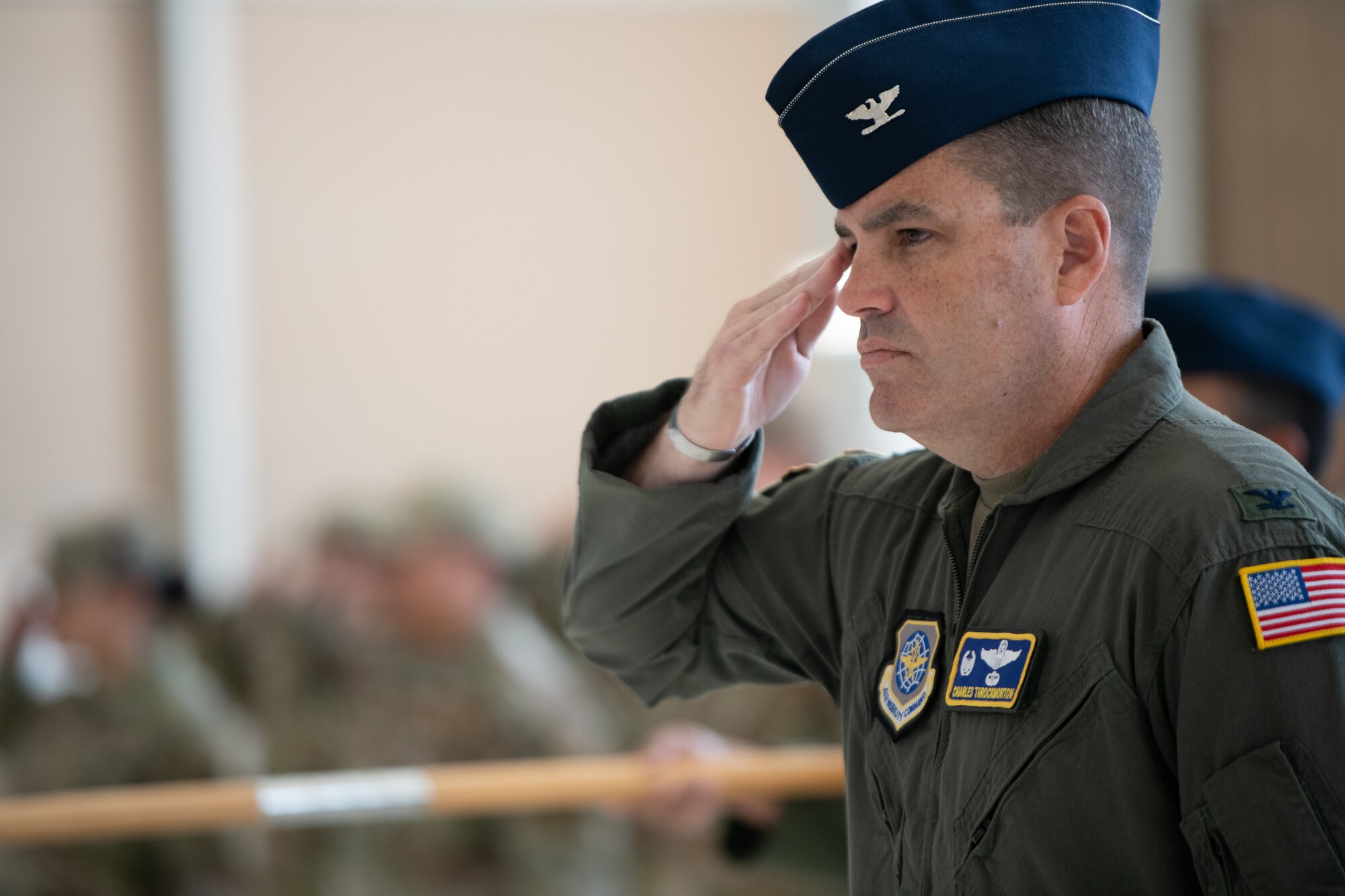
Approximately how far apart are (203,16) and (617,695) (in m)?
4.38

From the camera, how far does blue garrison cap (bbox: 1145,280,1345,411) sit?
2.10 meters

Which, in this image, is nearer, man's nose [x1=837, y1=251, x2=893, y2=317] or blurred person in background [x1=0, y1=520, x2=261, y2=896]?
man's nose [x1=837, y1=251, x2=893, y2=317]

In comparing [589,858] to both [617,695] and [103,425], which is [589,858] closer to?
[617,695]

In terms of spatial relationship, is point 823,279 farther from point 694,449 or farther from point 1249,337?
point 1249,337

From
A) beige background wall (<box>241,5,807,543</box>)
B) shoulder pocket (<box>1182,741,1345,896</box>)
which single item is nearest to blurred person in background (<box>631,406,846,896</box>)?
shoulder pocket (<box>1182,741,1345,896</box>)

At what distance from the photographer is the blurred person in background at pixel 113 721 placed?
3.99 m

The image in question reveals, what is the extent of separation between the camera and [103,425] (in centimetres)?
673

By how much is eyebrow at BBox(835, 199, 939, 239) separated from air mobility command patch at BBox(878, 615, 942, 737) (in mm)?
342

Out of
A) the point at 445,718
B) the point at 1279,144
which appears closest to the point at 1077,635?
the point at 445,718

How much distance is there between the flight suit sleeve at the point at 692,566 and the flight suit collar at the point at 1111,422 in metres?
0.34

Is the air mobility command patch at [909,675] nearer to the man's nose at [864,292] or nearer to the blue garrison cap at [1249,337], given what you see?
the man's nose at [864,292]

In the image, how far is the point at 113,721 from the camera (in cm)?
403

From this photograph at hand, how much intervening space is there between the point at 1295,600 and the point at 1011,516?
0.27 m

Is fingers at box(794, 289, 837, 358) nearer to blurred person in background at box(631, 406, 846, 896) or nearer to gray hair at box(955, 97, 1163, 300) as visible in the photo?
gray hair at box(955, 97, 1163, 300)
